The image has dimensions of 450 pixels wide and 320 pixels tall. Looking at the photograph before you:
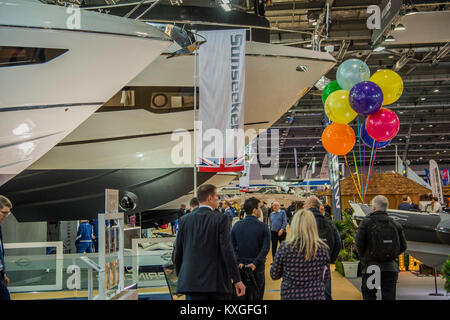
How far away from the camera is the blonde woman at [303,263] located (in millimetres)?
2852

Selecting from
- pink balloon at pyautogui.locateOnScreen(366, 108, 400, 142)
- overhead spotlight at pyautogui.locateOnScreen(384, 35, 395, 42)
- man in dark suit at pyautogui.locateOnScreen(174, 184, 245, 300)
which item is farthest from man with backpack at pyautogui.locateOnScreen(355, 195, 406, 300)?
overhead spotlight at pyautogui.locateOnScreen(384, 35, 395, 42)

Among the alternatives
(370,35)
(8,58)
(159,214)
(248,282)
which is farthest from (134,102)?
(370,35)

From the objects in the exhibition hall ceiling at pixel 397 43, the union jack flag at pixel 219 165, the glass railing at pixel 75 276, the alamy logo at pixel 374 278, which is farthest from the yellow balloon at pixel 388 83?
the glass railing at pixel 75 276

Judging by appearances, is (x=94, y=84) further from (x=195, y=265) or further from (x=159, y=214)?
(x=159, y=214)

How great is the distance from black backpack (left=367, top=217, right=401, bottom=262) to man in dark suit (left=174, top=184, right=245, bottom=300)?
1673 millimetres

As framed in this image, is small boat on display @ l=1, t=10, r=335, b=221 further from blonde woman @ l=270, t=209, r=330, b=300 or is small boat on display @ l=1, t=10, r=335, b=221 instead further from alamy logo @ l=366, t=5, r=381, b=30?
blonde woman @ l=270, t=209, r=330, b=300

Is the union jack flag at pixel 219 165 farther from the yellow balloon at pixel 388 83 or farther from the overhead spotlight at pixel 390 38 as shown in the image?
the overhead spotlight at pixel 390 38

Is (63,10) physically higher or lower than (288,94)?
higher

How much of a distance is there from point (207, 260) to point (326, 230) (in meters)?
1.87

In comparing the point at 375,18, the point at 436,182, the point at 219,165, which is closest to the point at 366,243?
the point at 219,165

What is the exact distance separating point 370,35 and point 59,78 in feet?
26.5

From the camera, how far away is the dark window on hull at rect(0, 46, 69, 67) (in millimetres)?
4727

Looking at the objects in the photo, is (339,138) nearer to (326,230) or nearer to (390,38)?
(326,230)

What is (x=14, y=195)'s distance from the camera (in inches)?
291
